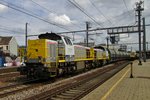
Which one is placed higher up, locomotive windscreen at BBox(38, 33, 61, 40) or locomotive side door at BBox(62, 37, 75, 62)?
locomotive windscreen at BBox(38, 33, 61, 40)

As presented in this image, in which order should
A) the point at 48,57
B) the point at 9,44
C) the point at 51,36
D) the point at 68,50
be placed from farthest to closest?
1. the point at 9,44
2. the point at 68,50
3. the point at 51,36
4. the point at 48,57

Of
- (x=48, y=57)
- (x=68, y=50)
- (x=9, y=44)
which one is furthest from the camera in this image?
(x=9, y=44)

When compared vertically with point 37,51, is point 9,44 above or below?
above

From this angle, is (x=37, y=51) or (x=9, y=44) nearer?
(x=37, y=51)

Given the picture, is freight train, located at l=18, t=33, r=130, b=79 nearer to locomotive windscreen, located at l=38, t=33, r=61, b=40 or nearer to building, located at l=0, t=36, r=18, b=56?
locomotive windscreen, located at l=38, t=33, r=61, b=40

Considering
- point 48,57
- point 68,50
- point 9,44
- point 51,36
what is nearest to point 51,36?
point 51,36

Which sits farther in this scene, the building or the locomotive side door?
the building

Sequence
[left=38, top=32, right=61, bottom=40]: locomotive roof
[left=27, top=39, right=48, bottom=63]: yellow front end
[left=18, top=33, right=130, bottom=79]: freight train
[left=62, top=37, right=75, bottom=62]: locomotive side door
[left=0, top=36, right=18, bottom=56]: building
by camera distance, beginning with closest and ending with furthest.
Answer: [left=18, top=33, right=130, bottom=79]: freight train < [left=27, top=39, right=48, bottom=63]: yellow front end < [left=38, top=32, right=61, bottom=40]: locomotive roof < [left=62, top=37, right=75, bottom=62]: locomotive side door < [left=0, top=36, right=18, bottom=56]: building

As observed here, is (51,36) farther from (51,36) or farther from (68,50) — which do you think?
(68,50)

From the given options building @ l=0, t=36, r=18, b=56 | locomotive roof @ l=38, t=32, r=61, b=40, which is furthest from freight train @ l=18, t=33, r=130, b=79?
building @ l=0, t=36, r=18, b=56

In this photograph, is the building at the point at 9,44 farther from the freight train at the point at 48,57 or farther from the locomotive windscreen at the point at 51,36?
the locomotive windscreen at the point at 51,36

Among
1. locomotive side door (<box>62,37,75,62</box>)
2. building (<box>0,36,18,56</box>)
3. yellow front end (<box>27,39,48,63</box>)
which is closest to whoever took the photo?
yellow front end (<box>27,39,48,63</box>)

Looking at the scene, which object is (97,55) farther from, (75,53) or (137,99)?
(137,99)

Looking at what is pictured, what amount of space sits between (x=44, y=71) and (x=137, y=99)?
28.3 ft
